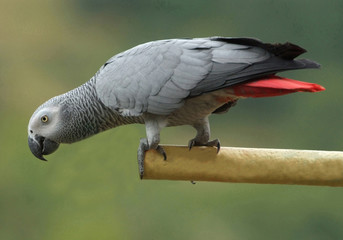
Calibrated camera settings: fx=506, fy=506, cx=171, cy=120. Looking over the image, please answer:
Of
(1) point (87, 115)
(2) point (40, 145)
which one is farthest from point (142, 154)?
(2) point (40, 145)

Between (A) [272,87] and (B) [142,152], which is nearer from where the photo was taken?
(A) [272,87]

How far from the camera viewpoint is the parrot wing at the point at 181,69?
106cm

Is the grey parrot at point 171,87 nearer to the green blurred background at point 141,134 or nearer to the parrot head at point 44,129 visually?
the parrot head at point 44,129

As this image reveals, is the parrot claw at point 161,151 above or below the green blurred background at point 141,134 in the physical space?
above

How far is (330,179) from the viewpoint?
44.1 inches

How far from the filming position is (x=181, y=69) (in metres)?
1.11

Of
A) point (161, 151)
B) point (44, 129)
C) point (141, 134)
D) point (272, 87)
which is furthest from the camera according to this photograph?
point (141, 134)

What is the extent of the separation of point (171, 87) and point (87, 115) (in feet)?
0.85

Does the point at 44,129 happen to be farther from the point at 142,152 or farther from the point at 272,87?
the point at 272,87

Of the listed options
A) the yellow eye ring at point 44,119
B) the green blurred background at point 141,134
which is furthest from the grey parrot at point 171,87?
the green blurred background at point 141,134

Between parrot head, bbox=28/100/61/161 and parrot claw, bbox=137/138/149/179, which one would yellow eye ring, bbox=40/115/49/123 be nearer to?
parrot head, bbox=28/100/61/161

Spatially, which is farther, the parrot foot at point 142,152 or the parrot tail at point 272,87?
the parrot foot at point 142,152

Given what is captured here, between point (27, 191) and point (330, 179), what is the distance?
151cm

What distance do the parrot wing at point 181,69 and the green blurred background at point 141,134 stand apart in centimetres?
96
